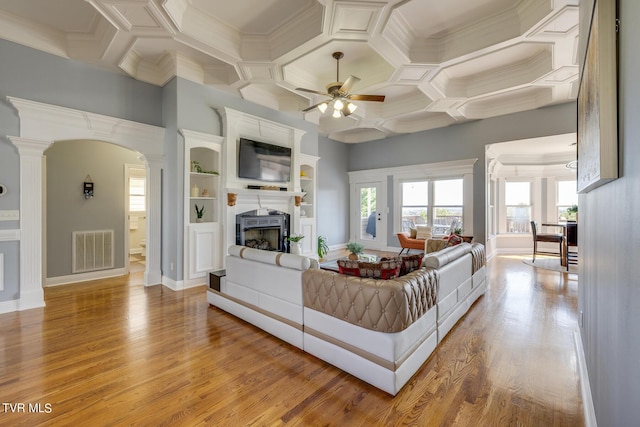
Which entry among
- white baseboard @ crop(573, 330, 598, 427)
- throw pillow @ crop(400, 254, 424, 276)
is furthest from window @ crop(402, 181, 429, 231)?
white baseboard @ crop(573, 330, 598, 427)

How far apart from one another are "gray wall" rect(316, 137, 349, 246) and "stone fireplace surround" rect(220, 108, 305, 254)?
78.6 inches

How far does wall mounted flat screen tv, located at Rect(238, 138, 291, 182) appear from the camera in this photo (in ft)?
17.3

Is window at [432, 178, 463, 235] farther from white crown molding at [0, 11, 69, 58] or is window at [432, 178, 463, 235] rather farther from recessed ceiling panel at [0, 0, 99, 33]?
white crown molding at [0, 11, 69, 58]

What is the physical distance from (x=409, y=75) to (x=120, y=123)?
14.9ft

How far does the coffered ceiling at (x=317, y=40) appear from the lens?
3342mm

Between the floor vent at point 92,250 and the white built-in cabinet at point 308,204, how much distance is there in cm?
374

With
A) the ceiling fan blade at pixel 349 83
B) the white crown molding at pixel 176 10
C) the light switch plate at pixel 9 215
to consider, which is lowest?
the light switch plate at pixel 9 215

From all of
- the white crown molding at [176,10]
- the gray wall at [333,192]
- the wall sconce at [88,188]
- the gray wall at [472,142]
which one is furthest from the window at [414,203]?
the wall sconce at [88,188]

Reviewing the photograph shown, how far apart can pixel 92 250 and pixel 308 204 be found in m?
4.22

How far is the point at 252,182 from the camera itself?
5.52 metres

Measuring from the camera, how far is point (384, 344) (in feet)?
6.75

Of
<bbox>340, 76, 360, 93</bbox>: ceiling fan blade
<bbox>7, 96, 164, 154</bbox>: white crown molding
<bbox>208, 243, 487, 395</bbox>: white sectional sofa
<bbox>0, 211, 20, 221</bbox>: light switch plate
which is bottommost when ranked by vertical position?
<bbox>208, 243, 487, 395</bbox>: white sectional sofa

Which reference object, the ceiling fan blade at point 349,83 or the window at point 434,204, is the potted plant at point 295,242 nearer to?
the ceiling fan blade at point 349,83

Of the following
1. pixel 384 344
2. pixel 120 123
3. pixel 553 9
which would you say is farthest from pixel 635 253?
pixel 120 123
